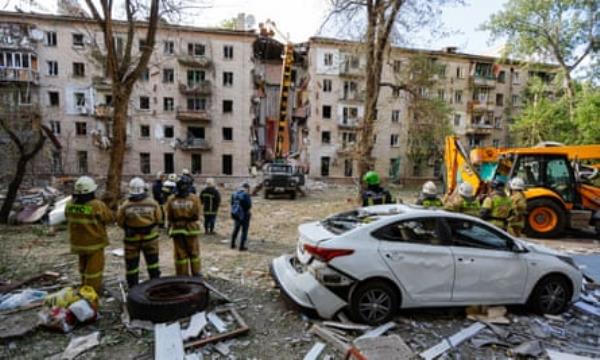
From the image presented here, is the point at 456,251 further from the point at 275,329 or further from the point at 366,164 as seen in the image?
the point at 366,164

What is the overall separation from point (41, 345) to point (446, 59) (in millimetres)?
39358

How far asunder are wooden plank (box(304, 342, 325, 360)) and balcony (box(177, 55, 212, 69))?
102 ft

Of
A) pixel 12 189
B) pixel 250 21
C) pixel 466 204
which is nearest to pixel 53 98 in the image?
pixel 250 21

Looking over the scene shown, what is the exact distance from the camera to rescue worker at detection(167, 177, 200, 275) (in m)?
5.39

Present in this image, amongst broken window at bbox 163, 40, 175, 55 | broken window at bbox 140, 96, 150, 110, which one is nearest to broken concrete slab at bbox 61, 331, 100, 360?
broken window at bbox 163, 40, 175, 55

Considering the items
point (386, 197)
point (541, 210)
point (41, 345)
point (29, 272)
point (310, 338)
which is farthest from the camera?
point (541, 210)

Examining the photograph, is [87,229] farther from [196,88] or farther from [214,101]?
[214,101]

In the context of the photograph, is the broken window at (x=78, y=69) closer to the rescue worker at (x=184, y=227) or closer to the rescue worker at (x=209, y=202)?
the rescue worker at (x=209, y=202)

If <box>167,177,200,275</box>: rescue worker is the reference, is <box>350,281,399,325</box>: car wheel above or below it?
below

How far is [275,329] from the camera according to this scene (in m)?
4.07

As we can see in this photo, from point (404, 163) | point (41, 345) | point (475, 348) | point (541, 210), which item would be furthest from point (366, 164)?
point (404, 163)

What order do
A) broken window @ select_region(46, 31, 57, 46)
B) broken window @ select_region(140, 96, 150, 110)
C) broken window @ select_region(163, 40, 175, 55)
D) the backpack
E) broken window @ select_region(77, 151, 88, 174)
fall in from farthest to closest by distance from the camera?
1. broken window @ select_region(140, 96, 150, 110)
2. broken window @ select_region(77, 151, 88, 174)
3. broken window @ select_region(46, 31, 57, 46)
4. broken window @ select_region(163, 40, 175, 55)
5. the backpack

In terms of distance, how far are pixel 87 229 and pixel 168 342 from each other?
2.13 metres

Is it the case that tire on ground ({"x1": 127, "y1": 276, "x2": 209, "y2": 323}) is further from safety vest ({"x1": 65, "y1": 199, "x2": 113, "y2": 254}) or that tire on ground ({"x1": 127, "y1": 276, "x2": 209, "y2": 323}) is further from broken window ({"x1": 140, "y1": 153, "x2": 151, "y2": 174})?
broken window ({"x1": 140, "y1": 153, "x2": 151, "y2": 174})
